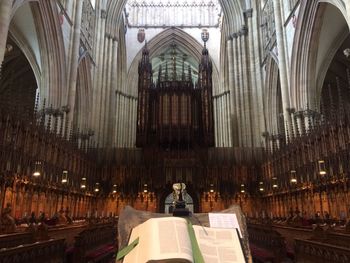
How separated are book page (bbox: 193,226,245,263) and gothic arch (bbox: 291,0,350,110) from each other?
1446cm

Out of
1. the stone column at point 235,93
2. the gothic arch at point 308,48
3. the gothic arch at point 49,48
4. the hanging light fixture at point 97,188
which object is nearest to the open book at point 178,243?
the gothic arch at point 308,48

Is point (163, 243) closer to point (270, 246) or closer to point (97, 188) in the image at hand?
point (270, 246)

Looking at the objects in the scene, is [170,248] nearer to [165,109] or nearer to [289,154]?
[289,154]

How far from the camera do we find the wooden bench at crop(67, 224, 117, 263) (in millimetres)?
6984

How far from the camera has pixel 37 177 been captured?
1172 cm

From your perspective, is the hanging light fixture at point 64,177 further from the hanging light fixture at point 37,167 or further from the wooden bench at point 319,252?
the wooden bench at point 319,252

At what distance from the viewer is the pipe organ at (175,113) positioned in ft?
68.8

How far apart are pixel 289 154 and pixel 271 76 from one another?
25.8 ft

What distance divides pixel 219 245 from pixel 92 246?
734 cm

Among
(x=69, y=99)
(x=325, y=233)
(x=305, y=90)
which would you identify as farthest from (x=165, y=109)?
(x=325, y=233)

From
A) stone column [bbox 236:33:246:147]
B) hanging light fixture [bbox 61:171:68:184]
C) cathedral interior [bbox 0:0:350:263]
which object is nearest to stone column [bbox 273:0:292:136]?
cathedral interior [bbox 0:0:350:263]

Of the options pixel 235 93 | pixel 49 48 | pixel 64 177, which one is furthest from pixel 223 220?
pixel 235 93

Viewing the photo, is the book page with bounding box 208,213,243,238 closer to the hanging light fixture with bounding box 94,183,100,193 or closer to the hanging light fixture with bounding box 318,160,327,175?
the hanging light fixture with bounding box 318,160,327,175

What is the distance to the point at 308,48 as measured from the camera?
49.9ft
